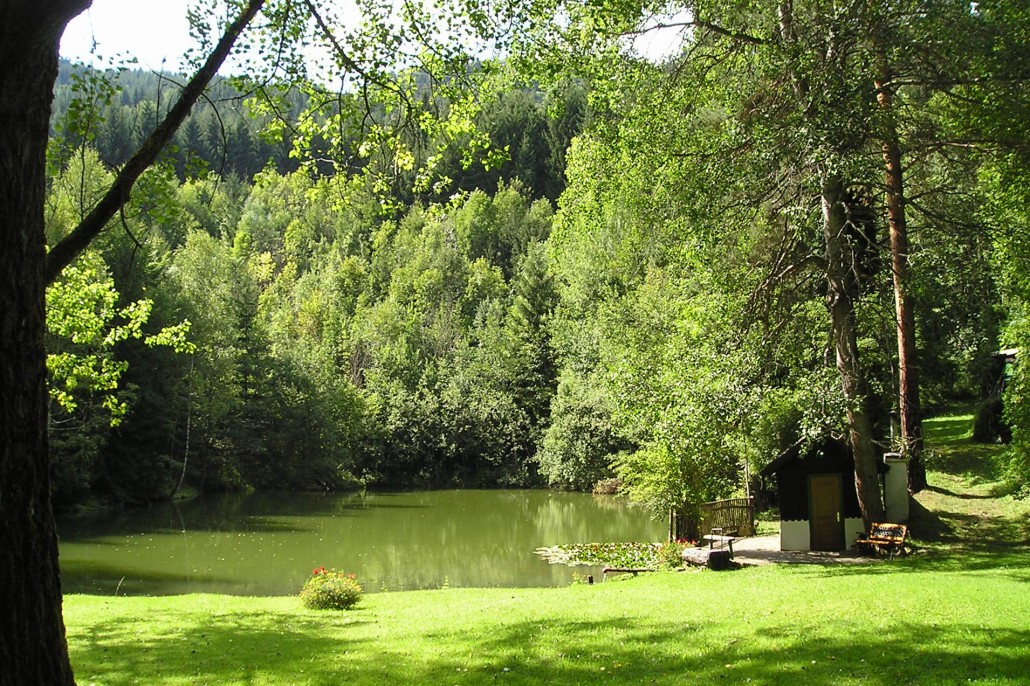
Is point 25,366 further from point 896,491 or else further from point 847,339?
point 896,491

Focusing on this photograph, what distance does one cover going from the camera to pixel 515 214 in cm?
8212

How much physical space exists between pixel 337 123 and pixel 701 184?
26.2ft

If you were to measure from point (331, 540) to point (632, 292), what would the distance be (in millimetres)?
19218

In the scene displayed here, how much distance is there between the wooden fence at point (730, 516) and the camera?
19.6 metres

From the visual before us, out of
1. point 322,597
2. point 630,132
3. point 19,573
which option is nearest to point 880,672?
point 19,573

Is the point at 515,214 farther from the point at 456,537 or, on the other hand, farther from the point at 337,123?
the point at 337,123

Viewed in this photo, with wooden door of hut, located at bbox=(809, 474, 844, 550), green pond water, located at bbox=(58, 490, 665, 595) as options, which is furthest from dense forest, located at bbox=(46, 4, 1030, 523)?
green pond water, located at bbox=(58, 490, 665, 595)

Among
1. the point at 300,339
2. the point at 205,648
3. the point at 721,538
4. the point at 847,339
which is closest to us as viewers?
the point at 205,648

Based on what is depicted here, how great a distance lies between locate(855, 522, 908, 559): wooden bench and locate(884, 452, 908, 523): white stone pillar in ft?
3.00

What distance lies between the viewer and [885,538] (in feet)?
50.2

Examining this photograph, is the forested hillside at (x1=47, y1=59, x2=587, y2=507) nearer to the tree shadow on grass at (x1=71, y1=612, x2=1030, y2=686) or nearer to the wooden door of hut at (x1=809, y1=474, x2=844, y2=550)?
the tree shadow on grass at (x1=71, y1=612, x2=1030, y2=686)

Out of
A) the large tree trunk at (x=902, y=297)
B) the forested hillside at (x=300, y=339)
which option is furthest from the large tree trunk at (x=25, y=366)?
the large tree trunk at (x=902, y=297)

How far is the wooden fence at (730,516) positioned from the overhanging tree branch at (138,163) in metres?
16.5

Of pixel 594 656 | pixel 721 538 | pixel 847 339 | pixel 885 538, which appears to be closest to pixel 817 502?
pixel 885 538
